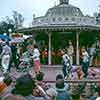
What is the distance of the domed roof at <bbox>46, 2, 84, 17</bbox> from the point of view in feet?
132

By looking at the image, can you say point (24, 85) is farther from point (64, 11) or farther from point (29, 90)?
point (64, 11)

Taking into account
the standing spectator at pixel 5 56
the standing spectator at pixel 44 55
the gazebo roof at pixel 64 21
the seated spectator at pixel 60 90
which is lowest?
the standing spectator at pixel 44 55

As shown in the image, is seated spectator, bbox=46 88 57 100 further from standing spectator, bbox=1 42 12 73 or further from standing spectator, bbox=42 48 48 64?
standing spectator, bbox=42 48 48 64

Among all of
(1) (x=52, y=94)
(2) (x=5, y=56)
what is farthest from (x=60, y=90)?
(2) (x=5, y=56)

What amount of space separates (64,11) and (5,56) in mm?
17510

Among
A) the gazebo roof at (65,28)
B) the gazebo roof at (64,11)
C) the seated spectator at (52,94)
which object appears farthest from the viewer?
the gazebo roof at (64,11)

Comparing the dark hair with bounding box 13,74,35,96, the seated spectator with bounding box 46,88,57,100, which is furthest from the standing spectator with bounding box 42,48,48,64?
the dark hair with bounding box 13,74,35,96

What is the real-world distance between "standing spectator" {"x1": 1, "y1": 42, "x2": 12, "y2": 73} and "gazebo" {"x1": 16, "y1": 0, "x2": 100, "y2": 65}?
10.9 meters

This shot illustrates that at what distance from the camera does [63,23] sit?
3541cm

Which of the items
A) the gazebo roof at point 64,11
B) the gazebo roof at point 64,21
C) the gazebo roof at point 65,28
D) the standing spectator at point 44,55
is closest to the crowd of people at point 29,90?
the gazebo roof at point 65,28

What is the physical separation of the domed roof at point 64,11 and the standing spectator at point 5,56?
1634cm

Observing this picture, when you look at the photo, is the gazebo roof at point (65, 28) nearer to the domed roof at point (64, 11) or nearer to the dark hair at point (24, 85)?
the domed roof at point (64, 11)

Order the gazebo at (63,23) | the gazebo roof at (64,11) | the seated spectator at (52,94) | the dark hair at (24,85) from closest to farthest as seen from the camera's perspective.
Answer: the dark hair at (24,85) → the seated spectator at (52,94) → the gazebo at (63,23) → the gazebo roof at (64,11)

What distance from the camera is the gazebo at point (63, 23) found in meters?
34.9
